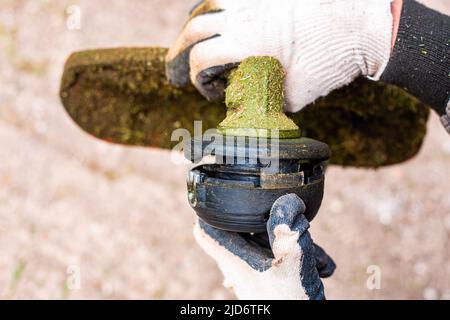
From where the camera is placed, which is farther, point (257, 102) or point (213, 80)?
point (213, 80)

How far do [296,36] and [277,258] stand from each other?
0.43 metres

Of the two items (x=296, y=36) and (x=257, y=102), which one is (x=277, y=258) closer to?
(x=257, y=102)

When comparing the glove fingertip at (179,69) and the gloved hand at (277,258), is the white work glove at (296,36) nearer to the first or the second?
the glove fingertip at (179,69)

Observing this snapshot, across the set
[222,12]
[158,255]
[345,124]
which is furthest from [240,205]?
[158,255]

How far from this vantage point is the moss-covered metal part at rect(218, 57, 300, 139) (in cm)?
79

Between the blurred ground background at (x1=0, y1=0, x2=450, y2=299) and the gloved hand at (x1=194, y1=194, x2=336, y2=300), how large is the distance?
3.43 ft

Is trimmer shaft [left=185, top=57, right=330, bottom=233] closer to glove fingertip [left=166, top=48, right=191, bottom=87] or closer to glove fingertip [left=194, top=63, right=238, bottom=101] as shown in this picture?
glove fingertip [left=194, top=63, right=238, bottom=101]

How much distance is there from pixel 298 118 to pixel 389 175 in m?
1.01

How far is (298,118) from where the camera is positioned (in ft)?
4.12

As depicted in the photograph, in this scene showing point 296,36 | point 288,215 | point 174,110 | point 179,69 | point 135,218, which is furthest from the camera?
point 135,218

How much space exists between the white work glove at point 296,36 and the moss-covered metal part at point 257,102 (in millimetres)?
47

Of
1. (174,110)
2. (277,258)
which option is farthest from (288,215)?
(174,110)

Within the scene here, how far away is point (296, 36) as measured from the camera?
35.1 inches

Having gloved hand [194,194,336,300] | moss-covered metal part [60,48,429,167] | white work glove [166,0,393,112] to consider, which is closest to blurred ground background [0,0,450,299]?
moss-covered metal part [60,48,429,167]
